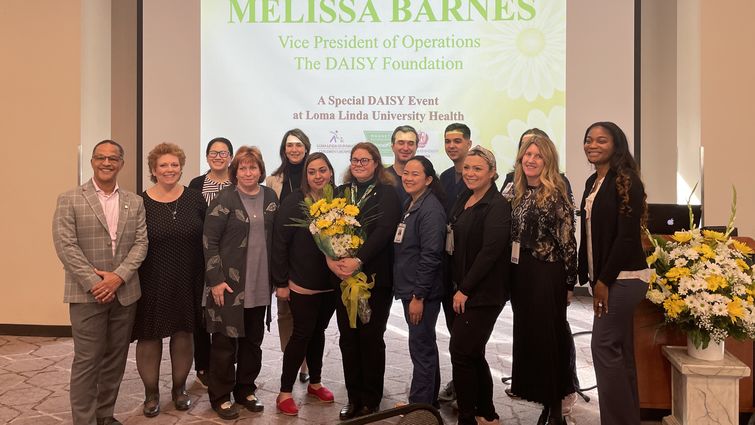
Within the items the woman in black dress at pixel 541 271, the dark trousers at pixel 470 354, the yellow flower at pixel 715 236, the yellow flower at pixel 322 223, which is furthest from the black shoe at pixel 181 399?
the yellow flower at pixel 715 236

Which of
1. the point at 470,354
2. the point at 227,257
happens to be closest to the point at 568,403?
the point at 470,354

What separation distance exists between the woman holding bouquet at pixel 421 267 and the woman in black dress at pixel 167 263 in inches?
47.6

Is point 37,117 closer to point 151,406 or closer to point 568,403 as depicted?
point 151,406

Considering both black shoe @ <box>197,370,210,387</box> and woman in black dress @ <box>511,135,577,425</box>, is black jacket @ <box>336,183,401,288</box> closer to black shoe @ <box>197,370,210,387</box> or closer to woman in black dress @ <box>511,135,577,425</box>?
woman in black dress @ <box>511,135,577,425</box>

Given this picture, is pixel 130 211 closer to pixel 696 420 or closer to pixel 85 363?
pixel 85 363

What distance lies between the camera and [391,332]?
592 cm

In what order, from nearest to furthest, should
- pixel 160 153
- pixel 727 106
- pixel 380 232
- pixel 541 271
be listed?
1. pixel 541 271
2. pixel 380 232
3. pixel 160 153
4. pixel 727 106

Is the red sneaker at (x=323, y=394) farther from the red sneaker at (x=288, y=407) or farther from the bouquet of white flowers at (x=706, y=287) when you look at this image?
the bouquet of white flowers at (x=706, y=287)

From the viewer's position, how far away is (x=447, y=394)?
13.3 feet

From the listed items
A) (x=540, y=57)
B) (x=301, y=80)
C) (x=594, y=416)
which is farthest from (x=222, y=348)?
(x=540, y=57)

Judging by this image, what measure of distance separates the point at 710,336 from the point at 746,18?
3053 millimetres

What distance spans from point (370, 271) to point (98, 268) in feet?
4.87

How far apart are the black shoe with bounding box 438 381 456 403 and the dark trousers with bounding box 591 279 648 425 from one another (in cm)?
106

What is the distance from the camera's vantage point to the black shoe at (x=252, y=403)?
3775 millimetres
